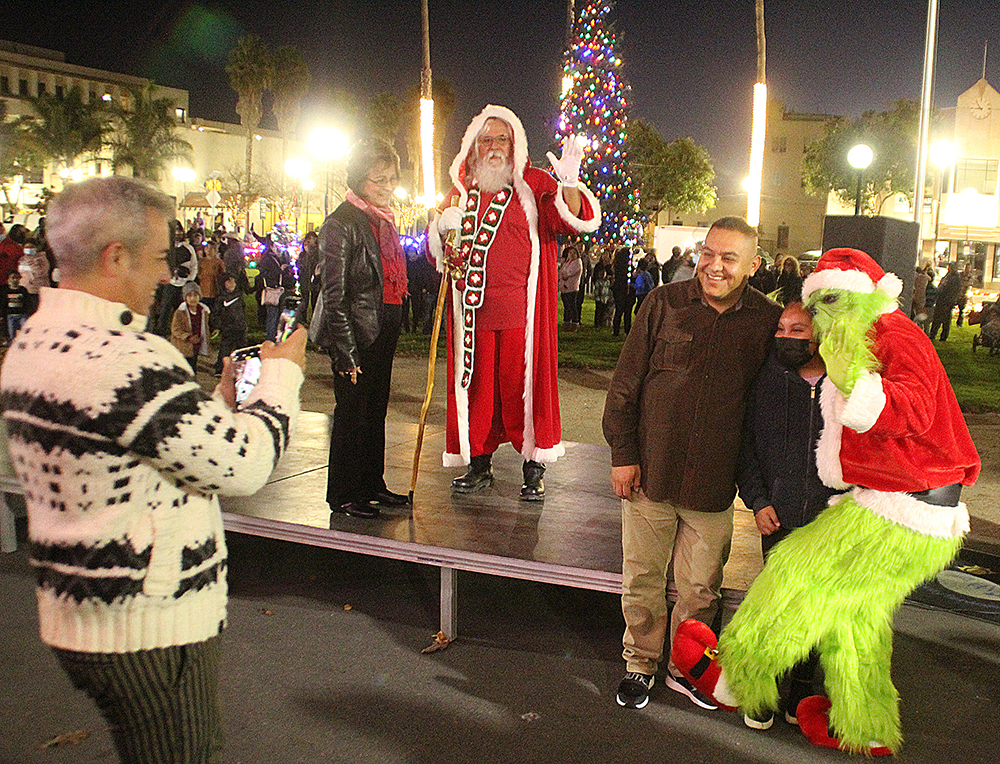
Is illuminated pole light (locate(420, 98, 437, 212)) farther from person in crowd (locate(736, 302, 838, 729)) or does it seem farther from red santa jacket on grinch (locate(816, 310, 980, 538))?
red santa jacket on grinch (locate(816, 310, 980, 538))

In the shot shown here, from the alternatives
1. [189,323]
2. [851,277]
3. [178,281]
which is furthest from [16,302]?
[851,277]

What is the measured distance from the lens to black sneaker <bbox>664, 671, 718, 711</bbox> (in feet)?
12.8

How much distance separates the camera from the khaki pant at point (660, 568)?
3859 millimetres

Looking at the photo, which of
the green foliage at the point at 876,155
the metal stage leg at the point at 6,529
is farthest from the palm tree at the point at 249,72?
the metal stage leg at the point at 6,529

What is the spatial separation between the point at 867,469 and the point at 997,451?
7526 mm

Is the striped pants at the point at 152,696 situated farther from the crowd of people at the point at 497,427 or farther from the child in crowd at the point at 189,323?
the child in crowd at the point at 189,323

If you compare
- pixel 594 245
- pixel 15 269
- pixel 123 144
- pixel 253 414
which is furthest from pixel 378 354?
pixel 123 144

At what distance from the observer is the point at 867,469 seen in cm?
323

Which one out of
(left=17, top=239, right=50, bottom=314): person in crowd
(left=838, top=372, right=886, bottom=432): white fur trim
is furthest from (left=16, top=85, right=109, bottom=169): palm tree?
(left=838, top=372, right=886, bottom=432): white fur trim

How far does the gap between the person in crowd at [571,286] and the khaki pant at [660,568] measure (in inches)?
601

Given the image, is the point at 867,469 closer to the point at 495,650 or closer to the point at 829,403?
the point at 829,403

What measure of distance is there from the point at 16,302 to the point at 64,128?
47.4 metres

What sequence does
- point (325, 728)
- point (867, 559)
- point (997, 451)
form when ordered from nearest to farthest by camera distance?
1. point (867, 559)
2. point (325, 728)
3. point (997, 451)

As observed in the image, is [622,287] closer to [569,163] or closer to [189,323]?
[189,323]
